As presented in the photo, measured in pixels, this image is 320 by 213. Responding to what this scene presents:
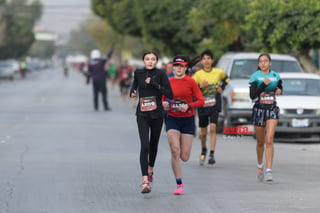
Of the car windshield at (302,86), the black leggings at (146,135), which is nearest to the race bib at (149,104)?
the black leggings at (146,135)

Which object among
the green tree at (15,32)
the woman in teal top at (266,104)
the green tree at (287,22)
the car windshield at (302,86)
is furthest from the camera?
the green tree at (15,32)

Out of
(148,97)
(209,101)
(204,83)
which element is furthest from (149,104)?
(209,101)

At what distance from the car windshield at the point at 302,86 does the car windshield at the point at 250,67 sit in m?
1.72

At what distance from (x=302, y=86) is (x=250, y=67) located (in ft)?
6.95

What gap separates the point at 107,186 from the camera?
11.9 metres

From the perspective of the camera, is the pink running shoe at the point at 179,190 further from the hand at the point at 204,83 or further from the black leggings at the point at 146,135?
the hand at the point at 204,83

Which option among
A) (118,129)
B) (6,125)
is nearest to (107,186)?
(118,129)

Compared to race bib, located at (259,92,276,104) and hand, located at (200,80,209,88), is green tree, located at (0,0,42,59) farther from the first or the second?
race bib, located at (259,92,276,104)

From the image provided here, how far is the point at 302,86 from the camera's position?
63.6ft

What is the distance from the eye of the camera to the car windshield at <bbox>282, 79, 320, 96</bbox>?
19.2 m

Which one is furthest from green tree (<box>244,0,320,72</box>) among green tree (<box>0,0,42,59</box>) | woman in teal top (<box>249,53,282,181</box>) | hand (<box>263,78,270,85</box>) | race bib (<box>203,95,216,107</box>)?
green tree (<box>0,0,42,59</box>)

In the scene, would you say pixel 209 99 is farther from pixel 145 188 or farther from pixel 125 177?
pixel 145 188

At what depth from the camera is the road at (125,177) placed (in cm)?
1034

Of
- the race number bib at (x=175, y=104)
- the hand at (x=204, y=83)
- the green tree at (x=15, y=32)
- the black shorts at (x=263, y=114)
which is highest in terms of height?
the race number bib at (x=175, y=104)
